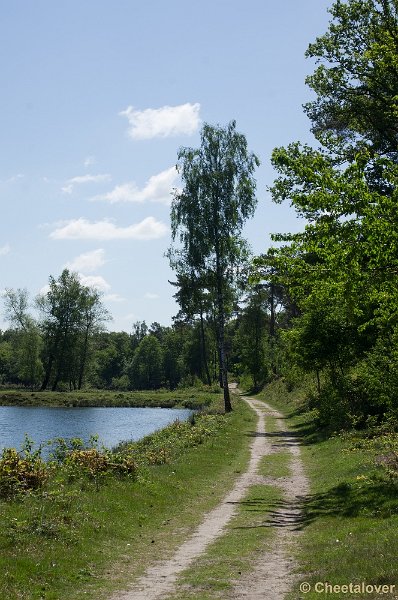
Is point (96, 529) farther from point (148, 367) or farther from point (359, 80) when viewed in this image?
point (148, 367)

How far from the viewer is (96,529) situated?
43.7 feet

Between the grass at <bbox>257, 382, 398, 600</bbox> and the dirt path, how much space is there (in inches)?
12.7

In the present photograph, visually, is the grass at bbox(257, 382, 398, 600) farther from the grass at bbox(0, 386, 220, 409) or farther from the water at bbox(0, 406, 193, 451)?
the grass at bbox(0, 386, 220, 409)

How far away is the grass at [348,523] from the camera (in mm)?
9844

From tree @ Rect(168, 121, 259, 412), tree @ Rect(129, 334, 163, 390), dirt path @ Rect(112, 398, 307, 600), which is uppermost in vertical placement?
tree @ Rect(168, 121, 259, 412)

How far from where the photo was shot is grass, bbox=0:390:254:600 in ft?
33.7

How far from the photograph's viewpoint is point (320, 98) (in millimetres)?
27547

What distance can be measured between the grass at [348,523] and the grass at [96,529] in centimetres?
291

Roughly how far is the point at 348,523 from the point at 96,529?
5529 millimetres

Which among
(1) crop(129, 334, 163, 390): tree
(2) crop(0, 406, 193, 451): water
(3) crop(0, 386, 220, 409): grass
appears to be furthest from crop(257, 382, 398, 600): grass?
(1) crop(129, 334, 163, 390): tree

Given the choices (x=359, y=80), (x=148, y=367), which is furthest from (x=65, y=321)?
(x=359, y=80)

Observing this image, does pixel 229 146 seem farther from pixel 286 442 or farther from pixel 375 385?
pixel 375 385

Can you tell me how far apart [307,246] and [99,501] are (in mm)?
7945

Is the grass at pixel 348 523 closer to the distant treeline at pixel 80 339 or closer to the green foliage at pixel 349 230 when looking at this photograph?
the green foliage at pixel 349 230
